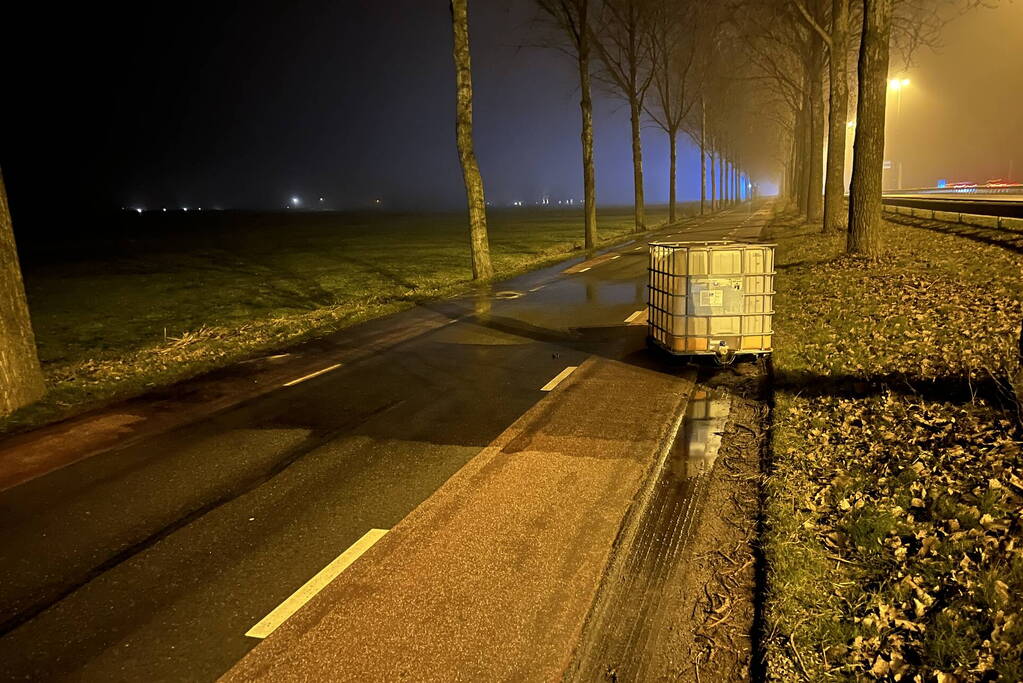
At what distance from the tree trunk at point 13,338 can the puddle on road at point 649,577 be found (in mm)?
7854

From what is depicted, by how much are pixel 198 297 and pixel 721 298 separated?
51.2 feet

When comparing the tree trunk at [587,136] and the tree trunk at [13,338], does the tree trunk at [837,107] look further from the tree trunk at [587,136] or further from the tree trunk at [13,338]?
the tree trunk at [13,338]

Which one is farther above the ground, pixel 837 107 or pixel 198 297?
pixel 837 107

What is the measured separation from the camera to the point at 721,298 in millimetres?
9062

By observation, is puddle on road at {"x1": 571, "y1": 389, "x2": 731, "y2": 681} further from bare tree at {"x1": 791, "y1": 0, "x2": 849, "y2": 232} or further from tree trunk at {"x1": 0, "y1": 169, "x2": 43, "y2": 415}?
bare tree at {"x1": 791, "y1": 0, "x2": 849, "y2": 232}

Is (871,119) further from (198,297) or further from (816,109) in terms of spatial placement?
(198,297)

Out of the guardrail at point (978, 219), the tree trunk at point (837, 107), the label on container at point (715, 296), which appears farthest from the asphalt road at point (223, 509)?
the tree trunk at point (837, 107)

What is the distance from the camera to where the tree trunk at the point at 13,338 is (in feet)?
27.7

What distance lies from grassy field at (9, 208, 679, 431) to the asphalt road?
9.32 ft

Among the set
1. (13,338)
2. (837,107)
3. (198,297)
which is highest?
(837,107)

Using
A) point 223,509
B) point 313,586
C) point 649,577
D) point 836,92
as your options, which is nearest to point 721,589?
point 649,577

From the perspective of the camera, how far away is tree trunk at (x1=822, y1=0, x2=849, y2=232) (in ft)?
75.2

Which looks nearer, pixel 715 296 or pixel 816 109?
pixel 715 296

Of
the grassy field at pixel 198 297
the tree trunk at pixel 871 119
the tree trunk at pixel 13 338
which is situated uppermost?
the tree trunk at pixel 871 119
